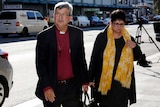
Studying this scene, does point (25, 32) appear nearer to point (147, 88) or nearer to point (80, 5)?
point (147, 88)

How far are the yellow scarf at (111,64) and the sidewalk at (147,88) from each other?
2719 millimetres

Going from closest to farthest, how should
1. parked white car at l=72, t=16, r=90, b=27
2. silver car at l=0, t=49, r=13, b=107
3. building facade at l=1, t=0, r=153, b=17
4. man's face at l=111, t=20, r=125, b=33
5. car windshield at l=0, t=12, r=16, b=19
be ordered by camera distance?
man's face at l=111, t=20, r=125, b=33 < silver car at l=0, t=49, r=13, b=107 < car windshield at l=0, t=12, r=16, b=19 < building facade at l=1, t=0, r=153, b=17 < parked white car at l=72, t=16, r=90, b=27

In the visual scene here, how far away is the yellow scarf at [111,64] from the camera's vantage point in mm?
4180

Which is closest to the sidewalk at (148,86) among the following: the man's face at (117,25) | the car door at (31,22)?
the man's face at (117,25)

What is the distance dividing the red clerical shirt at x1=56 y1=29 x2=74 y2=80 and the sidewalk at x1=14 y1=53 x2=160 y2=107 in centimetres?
327

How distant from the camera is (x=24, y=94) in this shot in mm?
8172

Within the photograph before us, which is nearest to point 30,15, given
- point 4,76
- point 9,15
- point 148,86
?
point 9,15

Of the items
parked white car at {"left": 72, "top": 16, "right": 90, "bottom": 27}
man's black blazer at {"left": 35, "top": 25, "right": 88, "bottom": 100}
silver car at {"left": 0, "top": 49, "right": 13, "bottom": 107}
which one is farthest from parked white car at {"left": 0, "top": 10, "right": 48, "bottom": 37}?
man's black blazer at {"left": 35, "top": 25, "right": 88, "bottom": 100}

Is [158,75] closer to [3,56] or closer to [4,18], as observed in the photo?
[3,56]

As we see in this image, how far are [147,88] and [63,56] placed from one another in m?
4.93

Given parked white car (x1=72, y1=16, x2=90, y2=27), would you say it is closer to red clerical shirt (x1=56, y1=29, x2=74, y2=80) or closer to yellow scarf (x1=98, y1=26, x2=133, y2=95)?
yellow scarf (x1=98, y1=26, x2=133, y2=95)

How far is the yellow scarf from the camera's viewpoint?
418cm

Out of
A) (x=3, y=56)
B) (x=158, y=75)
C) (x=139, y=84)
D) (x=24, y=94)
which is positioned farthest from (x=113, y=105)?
(x=158, y=75)

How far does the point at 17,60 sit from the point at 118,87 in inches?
393
